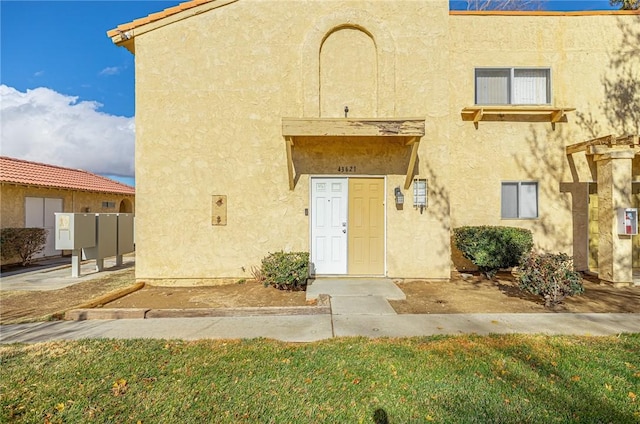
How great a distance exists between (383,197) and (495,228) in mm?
2980

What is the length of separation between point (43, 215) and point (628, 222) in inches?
752

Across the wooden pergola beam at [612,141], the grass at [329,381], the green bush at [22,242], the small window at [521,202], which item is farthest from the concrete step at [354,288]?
the green bush at [22,242]

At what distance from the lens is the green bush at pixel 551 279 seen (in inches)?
218

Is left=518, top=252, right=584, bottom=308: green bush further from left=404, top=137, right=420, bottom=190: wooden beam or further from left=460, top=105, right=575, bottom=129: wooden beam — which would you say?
left=460, top=105, right=575, bottom=129: wooden beam

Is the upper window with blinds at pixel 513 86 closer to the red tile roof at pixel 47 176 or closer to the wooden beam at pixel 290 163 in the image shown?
the wooden beam at pixel 290 163

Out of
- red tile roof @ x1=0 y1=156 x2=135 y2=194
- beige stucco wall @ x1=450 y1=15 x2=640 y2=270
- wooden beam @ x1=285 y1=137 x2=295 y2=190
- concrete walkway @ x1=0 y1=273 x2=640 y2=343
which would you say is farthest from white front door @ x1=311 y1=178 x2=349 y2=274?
red tile roof @ x1=0 y1=156 x2=135 y2=194

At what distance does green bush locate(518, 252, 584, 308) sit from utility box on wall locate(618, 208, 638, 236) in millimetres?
2788

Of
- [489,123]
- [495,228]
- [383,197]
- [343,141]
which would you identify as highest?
[489,123]

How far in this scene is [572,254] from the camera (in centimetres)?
855

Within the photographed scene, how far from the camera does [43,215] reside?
1229cm

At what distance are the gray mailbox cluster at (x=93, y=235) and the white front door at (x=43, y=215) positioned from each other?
4168 mm

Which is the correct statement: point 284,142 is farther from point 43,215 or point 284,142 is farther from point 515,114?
point 43,215

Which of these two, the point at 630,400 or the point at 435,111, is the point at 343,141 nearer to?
the point at 435,111

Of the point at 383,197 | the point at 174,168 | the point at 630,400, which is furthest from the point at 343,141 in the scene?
the point at 630,400
